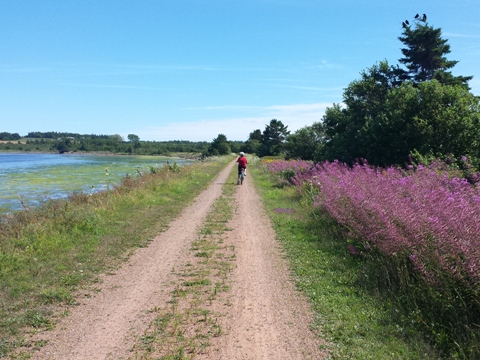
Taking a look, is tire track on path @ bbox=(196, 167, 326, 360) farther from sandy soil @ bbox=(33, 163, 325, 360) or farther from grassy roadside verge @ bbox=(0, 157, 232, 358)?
grassy roadside verge @ bbox=(0, 157, 232, 358)

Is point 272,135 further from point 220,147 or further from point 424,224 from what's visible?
point 424,224

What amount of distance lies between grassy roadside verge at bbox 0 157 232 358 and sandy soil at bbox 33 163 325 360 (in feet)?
1.19

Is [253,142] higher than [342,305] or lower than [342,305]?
higher

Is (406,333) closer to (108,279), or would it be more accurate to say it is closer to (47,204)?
A: (108,279)

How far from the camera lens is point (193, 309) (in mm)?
5199

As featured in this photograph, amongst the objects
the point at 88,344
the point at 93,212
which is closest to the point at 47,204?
the point at 93,212

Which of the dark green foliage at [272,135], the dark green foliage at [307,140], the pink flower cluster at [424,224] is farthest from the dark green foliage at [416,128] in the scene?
the dark green foliage at [272,135]

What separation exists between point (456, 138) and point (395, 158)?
2.65 meters

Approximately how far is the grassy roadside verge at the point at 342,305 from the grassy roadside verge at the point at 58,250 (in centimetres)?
363

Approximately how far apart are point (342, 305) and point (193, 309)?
2.18m

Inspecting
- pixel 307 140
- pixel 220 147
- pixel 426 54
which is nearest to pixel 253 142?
pixel 220 147

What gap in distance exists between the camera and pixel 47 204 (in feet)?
39.4

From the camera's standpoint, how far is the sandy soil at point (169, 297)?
415cm

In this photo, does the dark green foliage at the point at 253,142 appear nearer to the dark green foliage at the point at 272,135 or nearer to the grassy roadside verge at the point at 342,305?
the dark green foliage at the point at 272,135
